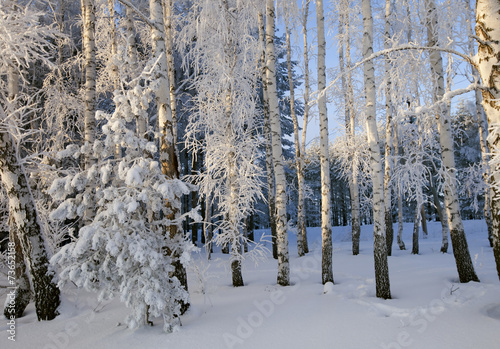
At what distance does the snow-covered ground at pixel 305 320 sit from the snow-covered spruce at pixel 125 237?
0.57 meters

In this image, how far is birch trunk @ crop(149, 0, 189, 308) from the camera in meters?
5.09

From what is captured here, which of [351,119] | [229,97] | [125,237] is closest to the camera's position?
[125,237]

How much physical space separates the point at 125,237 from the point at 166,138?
191cm

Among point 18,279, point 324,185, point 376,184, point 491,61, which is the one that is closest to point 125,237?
point 18,279

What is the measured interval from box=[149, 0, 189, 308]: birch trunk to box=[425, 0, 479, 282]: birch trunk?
567 cm

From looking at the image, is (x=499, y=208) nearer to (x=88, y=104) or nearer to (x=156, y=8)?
(x=156, y=8)

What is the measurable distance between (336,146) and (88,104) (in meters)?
10.4

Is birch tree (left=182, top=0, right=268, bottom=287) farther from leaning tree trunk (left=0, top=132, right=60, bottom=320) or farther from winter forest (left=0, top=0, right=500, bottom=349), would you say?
leaning tree trunk (left=0, top=132, right=60, bottom=320)

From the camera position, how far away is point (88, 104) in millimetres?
7207

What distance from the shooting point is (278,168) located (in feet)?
→ 24.5

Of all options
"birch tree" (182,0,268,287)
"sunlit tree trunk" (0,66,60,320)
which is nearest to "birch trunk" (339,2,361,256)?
"birch tree" (182,0,268,287)

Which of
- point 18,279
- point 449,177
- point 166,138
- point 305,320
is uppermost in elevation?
point 166,138

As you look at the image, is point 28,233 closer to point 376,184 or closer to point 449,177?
point 376,184

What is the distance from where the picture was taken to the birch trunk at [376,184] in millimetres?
5797
